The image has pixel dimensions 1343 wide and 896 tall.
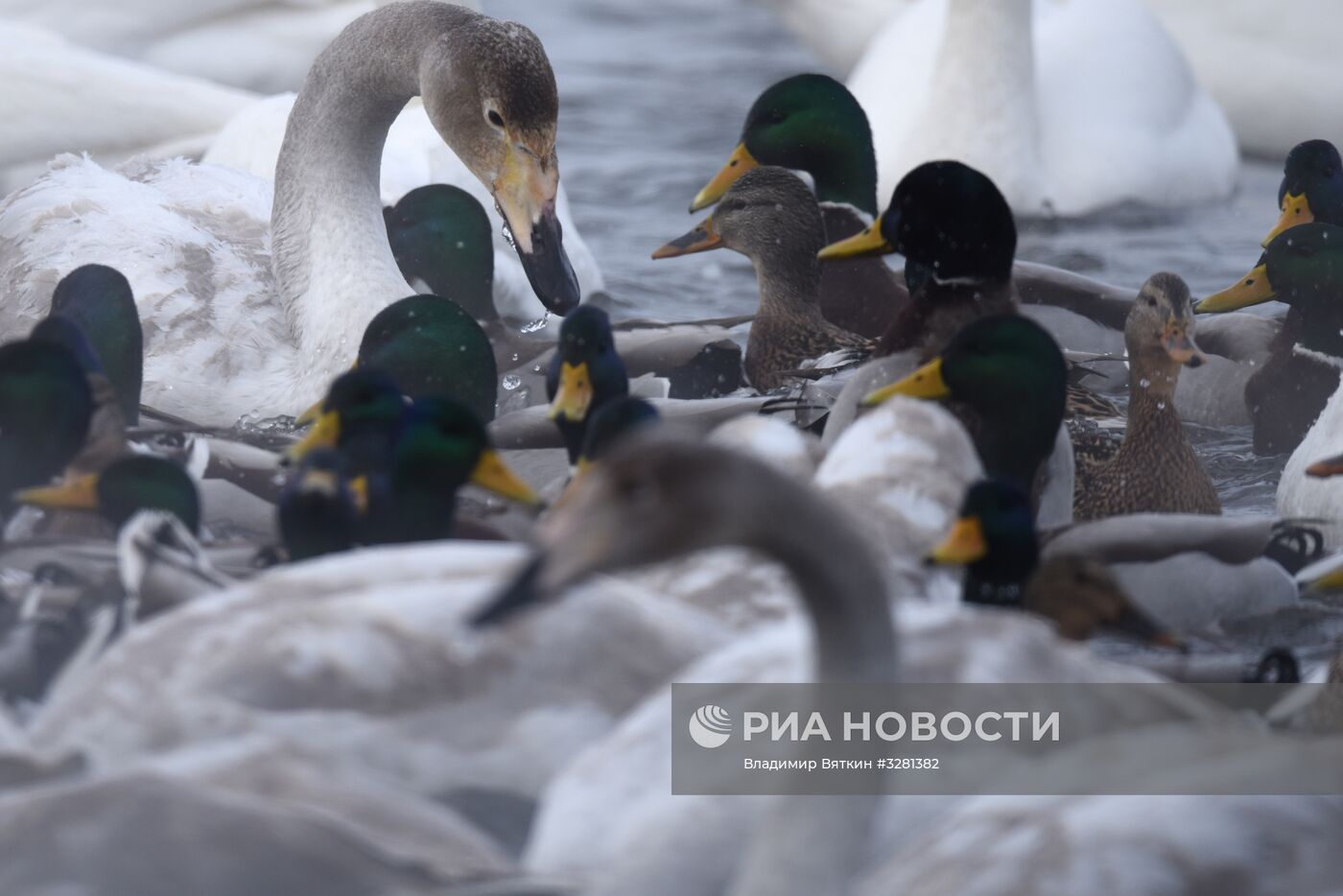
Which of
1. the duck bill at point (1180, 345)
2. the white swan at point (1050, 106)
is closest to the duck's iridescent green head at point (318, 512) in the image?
the duck bill at point (1180, 345)

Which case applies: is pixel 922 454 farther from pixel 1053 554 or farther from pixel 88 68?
pixel 88 68

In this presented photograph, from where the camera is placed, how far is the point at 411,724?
129 inches

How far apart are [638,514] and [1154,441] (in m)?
2.97

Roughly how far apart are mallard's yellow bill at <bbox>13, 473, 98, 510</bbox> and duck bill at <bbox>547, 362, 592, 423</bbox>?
3.24ft

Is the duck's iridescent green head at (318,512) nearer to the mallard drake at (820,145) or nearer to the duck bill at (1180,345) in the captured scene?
the duck bill at (1180,345)

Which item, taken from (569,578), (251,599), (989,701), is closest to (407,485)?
(251,599)

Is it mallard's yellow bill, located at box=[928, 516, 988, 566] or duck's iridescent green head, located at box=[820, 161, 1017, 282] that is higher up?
duck's iridescent green head, located at box=[820, 161, 1017, 282]

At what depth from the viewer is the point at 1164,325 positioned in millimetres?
5609

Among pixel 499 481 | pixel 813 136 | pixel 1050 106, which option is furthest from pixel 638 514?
pixel 1050 106

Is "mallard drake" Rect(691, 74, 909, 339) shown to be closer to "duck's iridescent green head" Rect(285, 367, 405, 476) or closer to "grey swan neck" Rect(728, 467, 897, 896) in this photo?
"duck's iridescent green head" Rect(285, 367, 405, 476)

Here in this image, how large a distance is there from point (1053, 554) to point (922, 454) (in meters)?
0.36

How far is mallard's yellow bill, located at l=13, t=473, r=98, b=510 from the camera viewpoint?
13.5 feet

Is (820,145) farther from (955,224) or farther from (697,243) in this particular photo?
(955,224)

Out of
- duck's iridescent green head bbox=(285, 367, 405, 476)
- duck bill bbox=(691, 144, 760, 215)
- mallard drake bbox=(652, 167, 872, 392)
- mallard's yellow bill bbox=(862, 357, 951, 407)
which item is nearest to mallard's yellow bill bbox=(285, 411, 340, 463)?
duck's iridescent green head bbox=(285, 367, 405, 476)
